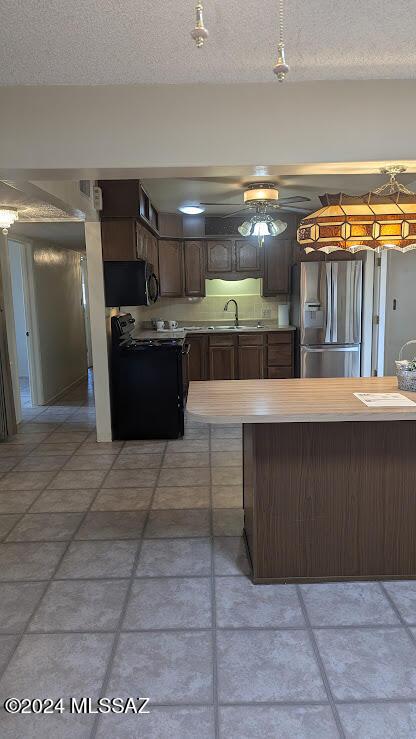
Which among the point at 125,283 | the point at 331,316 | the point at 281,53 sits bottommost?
the point at 331,316

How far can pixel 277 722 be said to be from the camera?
1.67 meters

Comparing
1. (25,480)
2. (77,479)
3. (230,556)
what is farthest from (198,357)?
(230,556)

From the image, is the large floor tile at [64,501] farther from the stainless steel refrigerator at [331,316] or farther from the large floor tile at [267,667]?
the stainless steel refrigerator at [331,316]

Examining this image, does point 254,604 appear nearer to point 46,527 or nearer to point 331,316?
point 46,527

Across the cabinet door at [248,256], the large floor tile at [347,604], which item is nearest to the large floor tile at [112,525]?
the large floor tile at [347,604]

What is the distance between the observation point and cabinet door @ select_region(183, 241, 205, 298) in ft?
21.9

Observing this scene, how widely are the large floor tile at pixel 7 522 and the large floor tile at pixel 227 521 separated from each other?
130 cm

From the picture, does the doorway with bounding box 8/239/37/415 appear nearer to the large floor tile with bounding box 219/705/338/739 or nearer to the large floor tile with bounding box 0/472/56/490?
the large floor tile with bounding box 0/472/56/490

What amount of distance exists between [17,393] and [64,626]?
392 centimetres

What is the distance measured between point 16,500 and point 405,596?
2.64 meters

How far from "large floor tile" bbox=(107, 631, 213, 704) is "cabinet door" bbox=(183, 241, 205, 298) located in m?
5.15

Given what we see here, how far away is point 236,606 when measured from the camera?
2297mm

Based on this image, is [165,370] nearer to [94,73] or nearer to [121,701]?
[94,73]

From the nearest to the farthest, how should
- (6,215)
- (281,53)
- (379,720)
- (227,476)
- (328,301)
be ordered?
(281,53) → (379,720) → (6,215) → (227,476) → (328,301)
